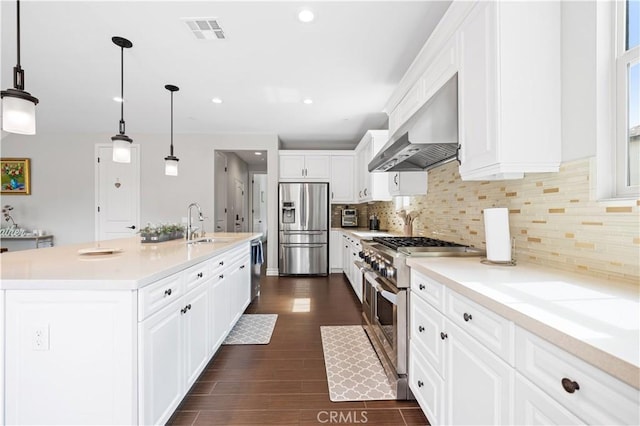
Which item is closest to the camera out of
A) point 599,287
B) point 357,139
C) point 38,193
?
point 599,287

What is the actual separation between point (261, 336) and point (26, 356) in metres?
1.82

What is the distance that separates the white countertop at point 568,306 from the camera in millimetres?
637

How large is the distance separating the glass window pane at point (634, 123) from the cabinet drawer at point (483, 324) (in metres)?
0.85

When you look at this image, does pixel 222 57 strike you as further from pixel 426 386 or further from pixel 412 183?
pixel 426 386

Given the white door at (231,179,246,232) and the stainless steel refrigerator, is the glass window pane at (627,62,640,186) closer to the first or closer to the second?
the stainless steel refrigerator

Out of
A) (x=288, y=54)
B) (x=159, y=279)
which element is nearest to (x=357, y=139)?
(x=288, y=54)

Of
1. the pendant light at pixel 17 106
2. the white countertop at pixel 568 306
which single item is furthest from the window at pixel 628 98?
the pendant light at pixel 17 106

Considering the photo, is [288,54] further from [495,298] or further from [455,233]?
[495,298]

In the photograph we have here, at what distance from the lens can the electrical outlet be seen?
1.30 m

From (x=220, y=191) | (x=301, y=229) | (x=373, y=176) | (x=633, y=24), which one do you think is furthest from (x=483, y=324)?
(x=220, y=191)

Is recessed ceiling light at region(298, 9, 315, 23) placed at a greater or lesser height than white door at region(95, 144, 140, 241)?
greater

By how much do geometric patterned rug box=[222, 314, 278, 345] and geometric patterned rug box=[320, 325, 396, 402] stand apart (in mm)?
561

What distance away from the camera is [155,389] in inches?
56.7

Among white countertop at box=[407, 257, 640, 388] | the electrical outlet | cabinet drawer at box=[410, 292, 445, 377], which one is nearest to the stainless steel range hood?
white countertop at box=[407, 257, 640, 388]
